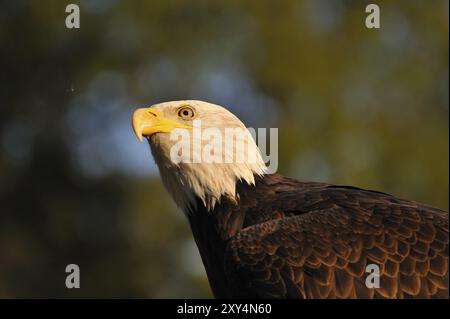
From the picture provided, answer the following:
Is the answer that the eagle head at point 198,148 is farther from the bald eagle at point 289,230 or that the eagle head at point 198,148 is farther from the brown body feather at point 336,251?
the brown body feather at point 336,251

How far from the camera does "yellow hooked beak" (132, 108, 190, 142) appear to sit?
6.03 metres

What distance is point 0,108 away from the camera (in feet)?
62.2

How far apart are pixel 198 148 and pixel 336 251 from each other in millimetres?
1238

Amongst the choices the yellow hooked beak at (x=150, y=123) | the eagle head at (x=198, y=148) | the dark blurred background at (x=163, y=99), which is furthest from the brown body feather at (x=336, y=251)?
the dark blurred background at (x=163, y=99)

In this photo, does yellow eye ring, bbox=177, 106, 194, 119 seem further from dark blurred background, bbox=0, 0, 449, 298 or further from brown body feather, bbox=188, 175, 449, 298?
dark blurred background, bbox=0, 0, 449, 298

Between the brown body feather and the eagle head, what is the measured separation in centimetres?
41

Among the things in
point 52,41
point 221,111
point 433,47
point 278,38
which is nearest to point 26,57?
point 52,41

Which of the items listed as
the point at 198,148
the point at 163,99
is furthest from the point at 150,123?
the point at 163,99

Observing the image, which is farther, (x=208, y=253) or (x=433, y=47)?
(x=433, y=47)

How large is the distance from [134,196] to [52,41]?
3886 millimetres

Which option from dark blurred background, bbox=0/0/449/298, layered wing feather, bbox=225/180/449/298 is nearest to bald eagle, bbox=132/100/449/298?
layered wing feather, bbox=225/180/449/298

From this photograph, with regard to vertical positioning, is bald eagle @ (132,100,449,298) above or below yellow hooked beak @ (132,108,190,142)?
below
